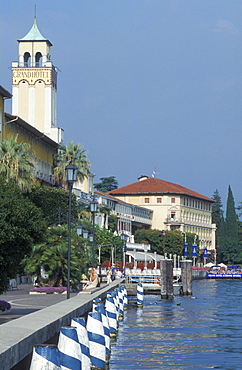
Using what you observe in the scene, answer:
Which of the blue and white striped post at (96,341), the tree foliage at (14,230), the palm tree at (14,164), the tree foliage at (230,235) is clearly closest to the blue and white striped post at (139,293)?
the palm tree at (14,164)

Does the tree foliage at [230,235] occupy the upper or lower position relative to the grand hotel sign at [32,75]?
lower

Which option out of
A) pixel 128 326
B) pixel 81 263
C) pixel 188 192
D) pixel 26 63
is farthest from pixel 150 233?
pixel 128 326

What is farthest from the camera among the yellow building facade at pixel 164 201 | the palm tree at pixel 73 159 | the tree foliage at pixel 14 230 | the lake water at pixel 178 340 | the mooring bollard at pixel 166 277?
the yellow building facade at pixel 164 201

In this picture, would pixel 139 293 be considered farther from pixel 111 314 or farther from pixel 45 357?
pixel 45 357

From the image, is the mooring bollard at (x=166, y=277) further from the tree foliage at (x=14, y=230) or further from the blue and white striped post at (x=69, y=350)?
the blue and white striped post at (x=69, y=350)

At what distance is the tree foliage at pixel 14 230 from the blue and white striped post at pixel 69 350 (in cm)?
1080

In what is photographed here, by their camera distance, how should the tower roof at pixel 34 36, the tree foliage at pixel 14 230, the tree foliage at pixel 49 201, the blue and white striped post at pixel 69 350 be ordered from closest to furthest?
the blue and white striped post at pixel 69 350, the tree foliage at pixel 14 230, the tree foliage at pixel 49 201, the tower roof at pixel 34 36

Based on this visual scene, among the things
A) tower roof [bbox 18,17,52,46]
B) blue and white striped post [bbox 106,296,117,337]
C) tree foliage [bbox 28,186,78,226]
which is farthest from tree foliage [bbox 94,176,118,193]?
blue and white striped post [bbox 106,296,117,337]

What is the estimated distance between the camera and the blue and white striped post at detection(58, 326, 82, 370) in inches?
392

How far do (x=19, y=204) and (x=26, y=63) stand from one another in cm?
8126

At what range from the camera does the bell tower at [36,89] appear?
326 feet

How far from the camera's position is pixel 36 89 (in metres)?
99.7

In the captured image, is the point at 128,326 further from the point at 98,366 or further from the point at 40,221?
the point at 98,366

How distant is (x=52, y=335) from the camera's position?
42.9ft
